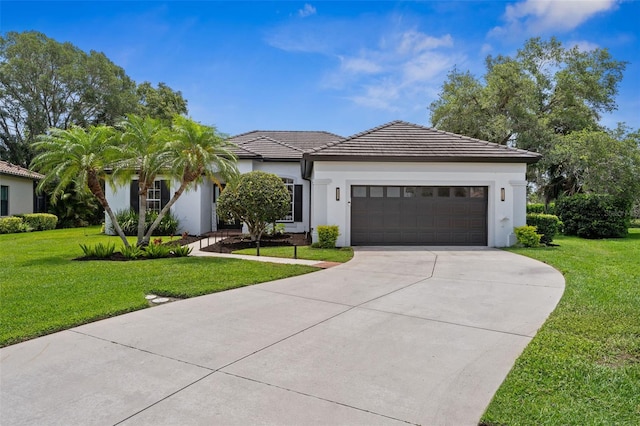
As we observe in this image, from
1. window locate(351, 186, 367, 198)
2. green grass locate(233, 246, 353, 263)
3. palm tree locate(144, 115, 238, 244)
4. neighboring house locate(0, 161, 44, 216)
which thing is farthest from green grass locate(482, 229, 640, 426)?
neighboring house locate(0, 161, 44, 216)

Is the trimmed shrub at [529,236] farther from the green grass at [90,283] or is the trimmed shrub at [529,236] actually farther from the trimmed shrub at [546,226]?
the green grass at [90,283]

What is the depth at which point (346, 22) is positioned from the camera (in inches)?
488

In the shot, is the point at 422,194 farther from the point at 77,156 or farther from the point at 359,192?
the point at 77,156

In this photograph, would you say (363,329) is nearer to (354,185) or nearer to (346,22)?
(354,185)

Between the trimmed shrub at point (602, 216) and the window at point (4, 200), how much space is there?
96.8 feet

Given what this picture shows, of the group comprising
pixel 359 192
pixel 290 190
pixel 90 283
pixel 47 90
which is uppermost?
pixel 47 90

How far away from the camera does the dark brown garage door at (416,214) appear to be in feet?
46.3

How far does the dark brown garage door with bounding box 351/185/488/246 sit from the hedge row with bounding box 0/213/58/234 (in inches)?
698

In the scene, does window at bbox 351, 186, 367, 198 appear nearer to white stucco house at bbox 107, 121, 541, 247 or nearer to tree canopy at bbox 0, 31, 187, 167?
white stucco house at bbox 107, 121, 541, 247

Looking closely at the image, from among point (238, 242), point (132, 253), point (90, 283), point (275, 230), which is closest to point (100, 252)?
point (132, 253)

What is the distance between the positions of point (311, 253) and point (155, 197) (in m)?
9.63

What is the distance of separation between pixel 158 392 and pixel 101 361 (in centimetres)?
106

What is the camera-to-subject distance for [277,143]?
2014 centimetres

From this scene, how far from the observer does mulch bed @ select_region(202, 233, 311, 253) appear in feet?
42.3
